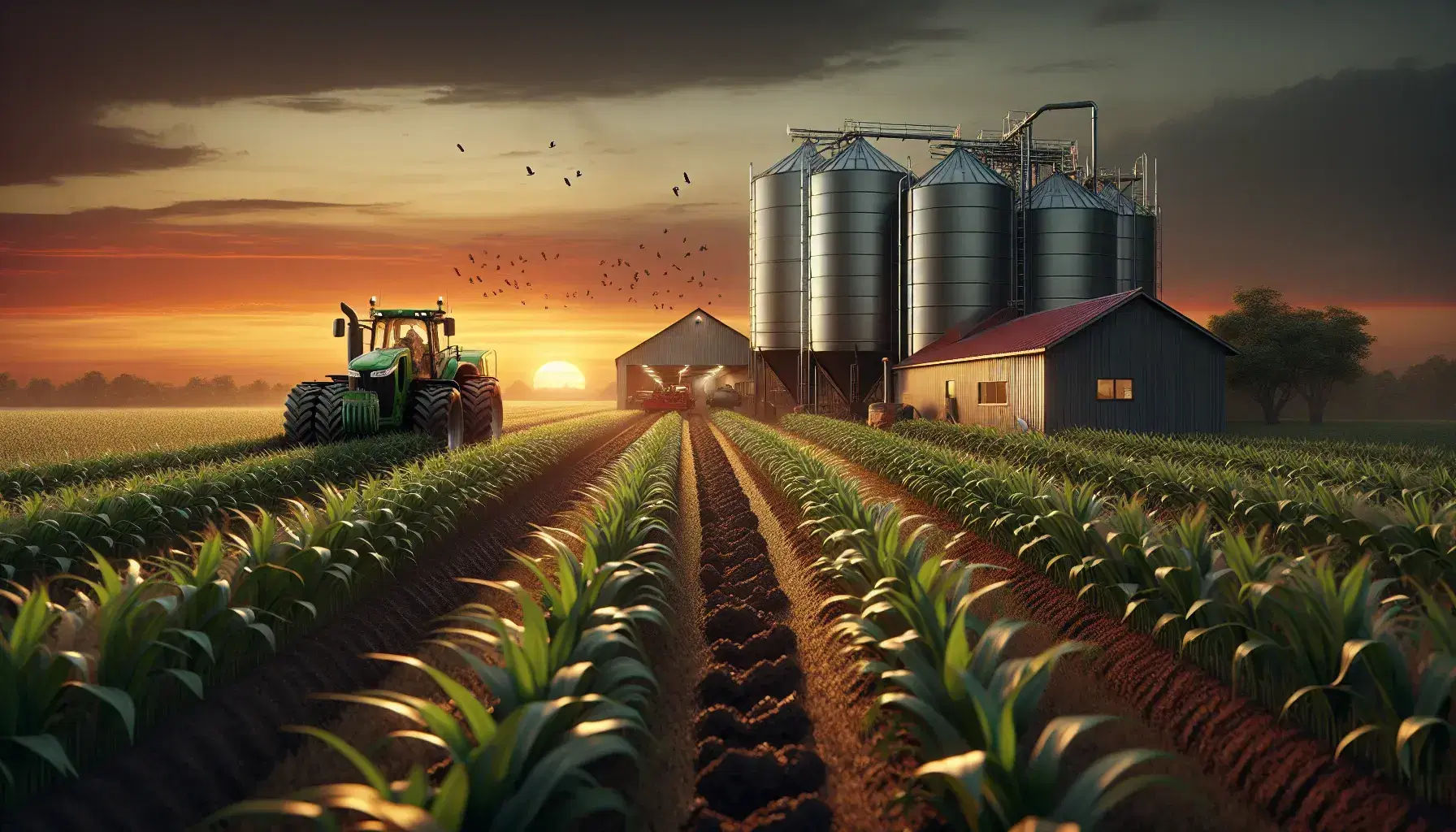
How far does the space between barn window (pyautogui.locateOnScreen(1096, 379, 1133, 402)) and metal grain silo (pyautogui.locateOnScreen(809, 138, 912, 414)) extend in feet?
49.9

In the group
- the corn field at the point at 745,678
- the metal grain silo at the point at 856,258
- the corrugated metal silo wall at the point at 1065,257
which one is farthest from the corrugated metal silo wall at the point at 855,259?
the corn field at the point at 745,678

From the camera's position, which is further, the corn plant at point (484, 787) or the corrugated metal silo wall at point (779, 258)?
the corrugated metal silo wall at point (779, 258)

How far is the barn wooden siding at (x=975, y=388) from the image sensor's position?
2731cm

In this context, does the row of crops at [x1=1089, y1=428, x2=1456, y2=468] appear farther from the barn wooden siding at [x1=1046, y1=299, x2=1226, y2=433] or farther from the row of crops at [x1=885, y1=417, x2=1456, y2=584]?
the barn wooden siding at [x1=1046, y1=299, x2=1226, y2=433]

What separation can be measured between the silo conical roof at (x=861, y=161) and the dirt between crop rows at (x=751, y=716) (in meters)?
34.5

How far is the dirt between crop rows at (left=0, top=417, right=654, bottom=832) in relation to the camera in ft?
13.9

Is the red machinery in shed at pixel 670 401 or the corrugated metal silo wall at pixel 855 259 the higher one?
the corrugated metal silo wall at pixel 855 259

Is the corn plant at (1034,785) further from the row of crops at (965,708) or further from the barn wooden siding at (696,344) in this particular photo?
the barn wooden siding at (696,344)

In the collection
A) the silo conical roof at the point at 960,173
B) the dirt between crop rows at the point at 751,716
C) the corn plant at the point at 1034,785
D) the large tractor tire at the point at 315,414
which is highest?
the silo conical roof at the point at 960,173

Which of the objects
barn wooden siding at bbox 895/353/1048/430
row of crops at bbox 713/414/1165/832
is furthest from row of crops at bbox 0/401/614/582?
barn wooden siding at bbox 895/353/1048/430

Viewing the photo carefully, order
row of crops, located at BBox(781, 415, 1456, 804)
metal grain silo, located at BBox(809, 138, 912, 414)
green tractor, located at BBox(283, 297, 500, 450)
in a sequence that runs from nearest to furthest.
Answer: row of crops, located at BBox(781, 415, 1456, 804)
green tractor, located at BBox(283, 297, 500, 450)
metal grain silo, located at BBox(809, 138, 912, 414)

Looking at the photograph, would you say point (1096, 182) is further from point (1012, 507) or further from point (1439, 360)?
point (1439, 360)

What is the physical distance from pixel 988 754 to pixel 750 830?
3.64 ft

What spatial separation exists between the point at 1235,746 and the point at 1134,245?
147ft
